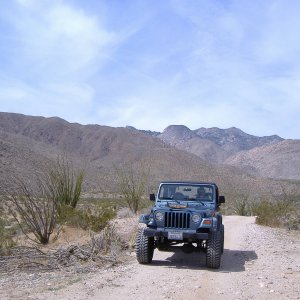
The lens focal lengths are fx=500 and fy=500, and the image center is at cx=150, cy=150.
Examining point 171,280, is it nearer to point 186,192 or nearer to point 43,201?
point 186,192

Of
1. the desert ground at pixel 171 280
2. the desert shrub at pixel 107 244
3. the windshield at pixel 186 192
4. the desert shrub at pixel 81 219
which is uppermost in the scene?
the windshield at pixel 186 192

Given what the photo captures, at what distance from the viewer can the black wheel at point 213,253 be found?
1129cm

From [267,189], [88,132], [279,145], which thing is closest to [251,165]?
[279,145]

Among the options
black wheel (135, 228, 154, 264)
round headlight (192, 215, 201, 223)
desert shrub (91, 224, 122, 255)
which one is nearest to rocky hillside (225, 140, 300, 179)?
desert shrub (91, 224, 122, 255)

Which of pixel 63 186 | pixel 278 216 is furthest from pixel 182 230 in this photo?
pixel 278 216

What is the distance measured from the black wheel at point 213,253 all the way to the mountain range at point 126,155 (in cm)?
3587

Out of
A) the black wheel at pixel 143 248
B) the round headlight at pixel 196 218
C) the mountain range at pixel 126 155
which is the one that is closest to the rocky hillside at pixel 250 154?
the mountain range at pixel 126 155

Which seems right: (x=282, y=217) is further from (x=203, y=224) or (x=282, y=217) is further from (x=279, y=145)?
(x=279, y=145)

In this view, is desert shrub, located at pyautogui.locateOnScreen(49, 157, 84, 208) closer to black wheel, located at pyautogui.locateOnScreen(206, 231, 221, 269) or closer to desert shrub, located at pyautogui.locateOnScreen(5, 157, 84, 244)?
desert shrub, located at pyautogui.locateOnScreen(5, 157, 84, 244)

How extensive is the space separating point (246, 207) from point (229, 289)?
3184cm

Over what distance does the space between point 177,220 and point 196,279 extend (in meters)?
1.95

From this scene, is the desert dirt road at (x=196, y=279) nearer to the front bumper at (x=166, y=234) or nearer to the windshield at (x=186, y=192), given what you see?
the front bumper at (x=166, y=234)

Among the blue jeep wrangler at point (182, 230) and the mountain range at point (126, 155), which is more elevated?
the mountain range at point (126, 155)

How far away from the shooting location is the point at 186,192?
43.0 ft
